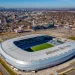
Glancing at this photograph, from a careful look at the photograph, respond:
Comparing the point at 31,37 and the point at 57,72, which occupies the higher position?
the point at 31,37

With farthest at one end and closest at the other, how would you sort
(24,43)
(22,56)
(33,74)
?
(24,43)
(22,56)
(33,74)

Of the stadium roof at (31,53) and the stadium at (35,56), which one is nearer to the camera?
the stadium at (35,56)

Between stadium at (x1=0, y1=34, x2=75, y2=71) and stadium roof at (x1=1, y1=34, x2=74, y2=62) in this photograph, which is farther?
stadium roof at (x1=1, y1=34, x2=74, y2=62)

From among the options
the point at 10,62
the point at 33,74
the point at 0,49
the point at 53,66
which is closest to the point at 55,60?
the point at 53,66

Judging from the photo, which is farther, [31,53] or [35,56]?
[31,53]

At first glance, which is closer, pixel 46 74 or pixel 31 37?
pixel 46 74

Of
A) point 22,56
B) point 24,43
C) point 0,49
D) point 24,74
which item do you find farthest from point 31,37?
point 24,74

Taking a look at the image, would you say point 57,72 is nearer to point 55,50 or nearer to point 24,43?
point 55,50

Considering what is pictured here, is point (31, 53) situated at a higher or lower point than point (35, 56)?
higher

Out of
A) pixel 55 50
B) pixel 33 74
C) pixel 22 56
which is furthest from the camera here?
pixel 55 50
